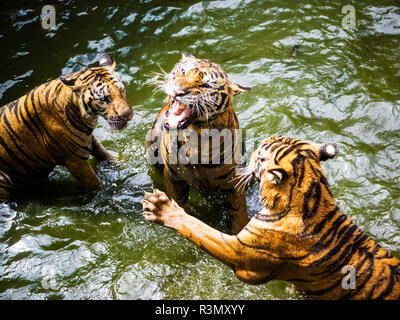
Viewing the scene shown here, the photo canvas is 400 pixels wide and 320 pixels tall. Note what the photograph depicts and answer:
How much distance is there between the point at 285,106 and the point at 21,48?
4.26m

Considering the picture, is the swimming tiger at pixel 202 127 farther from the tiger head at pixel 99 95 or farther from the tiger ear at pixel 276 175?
the tiger ear at pixel 276 175

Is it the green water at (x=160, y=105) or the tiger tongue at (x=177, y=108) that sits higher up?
the tiger tongue at (x=177, y=108)

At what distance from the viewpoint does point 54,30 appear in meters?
6.62

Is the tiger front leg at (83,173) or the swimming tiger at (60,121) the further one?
the tiger front leg at (83,173)

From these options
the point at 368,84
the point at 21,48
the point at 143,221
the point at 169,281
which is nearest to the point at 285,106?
the point at 368,84

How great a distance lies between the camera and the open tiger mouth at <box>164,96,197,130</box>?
3090mm

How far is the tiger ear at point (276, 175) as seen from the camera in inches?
103

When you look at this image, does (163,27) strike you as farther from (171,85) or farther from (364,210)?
(364,210)

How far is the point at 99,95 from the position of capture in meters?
3.76

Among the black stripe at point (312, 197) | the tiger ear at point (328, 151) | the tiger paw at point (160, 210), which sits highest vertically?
the tiger ear at point (328, 151)

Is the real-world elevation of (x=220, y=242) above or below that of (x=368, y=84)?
above

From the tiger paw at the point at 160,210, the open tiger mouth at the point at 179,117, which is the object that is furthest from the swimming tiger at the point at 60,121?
the tiger paw at the point at 160,210

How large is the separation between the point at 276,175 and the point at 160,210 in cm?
98

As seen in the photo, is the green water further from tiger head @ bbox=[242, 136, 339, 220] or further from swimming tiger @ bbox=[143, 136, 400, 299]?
tiger head @ bbox=[242, 136, 339, 220]
